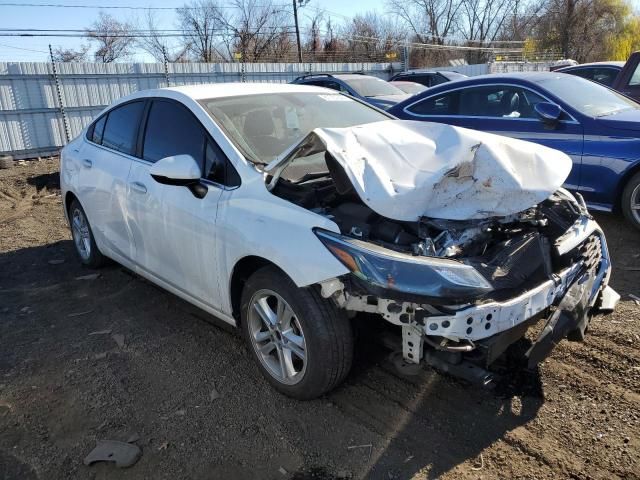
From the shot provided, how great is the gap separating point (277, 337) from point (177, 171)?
3.71ft

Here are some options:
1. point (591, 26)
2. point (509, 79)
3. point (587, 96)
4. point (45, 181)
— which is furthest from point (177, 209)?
point (591, 26)

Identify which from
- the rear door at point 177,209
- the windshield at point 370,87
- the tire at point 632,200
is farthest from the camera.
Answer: the windshield at point 370,87

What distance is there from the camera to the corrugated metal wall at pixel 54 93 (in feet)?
42.1

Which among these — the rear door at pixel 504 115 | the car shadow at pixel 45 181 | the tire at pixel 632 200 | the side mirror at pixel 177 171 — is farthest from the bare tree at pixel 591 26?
the side mirror at pixel 177 171

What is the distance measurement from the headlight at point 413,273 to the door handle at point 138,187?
6.42ft

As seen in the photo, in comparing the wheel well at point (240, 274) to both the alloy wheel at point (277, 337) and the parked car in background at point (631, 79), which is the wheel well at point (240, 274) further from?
the parked car in background at point (631, 79)

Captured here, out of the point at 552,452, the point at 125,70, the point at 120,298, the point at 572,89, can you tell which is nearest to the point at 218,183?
the point at 120,298

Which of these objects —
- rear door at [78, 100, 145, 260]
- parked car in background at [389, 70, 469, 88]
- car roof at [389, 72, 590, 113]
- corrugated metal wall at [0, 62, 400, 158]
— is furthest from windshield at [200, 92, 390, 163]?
parked car in background at [389, 70, 469, 88]

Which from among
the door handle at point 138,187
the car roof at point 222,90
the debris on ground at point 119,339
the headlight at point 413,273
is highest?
the car roof at point 222,90

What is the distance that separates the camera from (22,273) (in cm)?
546

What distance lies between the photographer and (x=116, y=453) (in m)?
2.68

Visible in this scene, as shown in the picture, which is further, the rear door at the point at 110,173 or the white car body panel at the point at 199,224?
the rear door at the point at 110,173

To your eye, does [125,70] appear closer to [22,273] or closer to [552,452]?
[22,273]

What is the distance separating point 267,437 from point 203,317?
5.22ft
